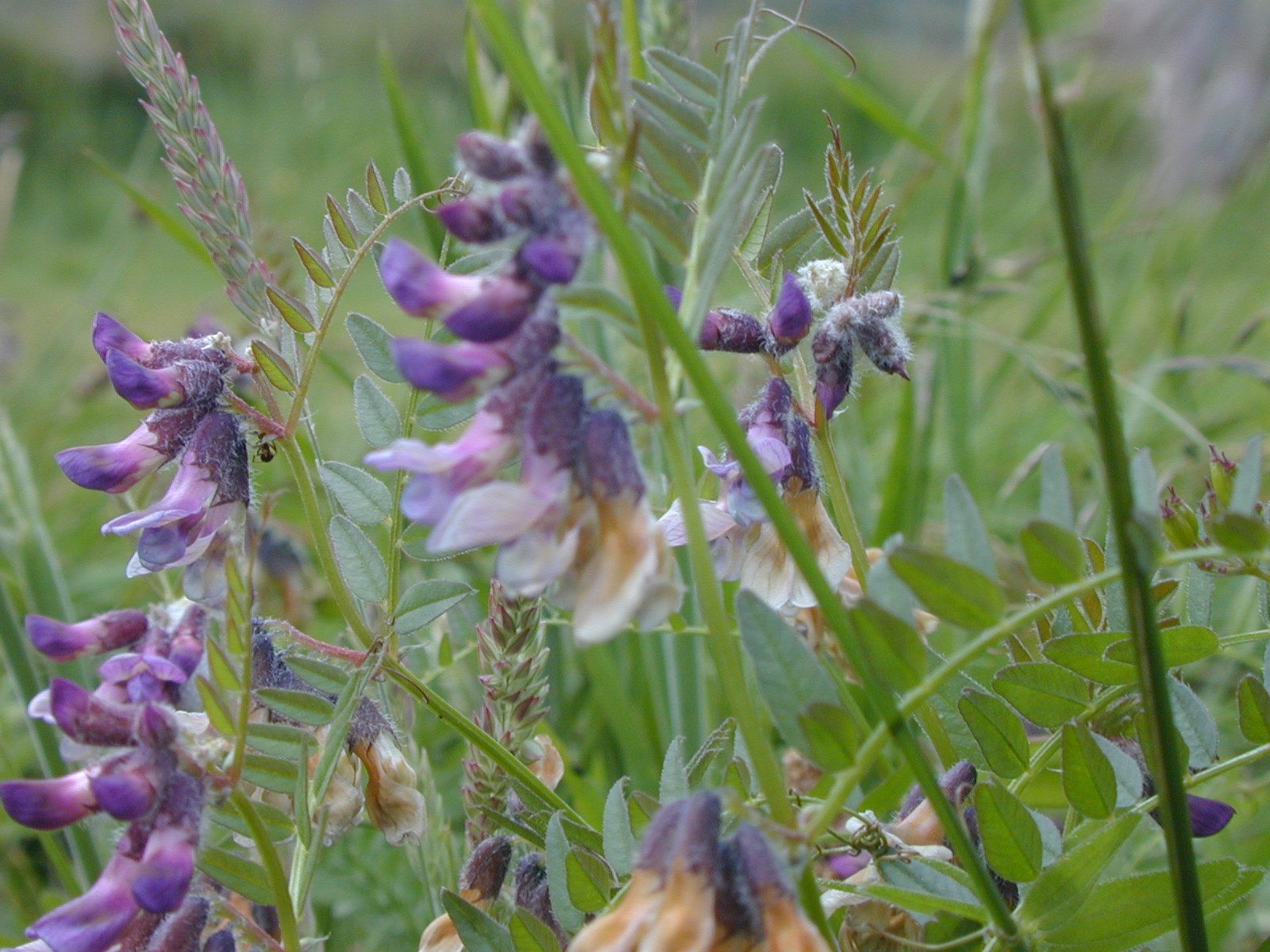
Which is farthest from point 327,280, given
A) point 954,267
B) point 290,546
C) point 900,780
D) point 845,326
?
point 954,267

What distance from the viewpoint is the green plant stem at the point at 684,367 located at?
0.31m

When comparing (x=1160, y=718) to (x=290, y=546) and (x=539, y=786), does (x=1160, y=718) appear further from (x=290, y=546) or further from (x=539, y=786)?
(x=290, y=546)

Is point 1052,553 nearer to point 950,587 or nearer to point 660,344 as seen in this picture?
point 950,587

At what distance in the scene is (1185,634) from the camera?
17.6 inches

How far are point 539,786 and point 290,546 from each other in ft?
2.10

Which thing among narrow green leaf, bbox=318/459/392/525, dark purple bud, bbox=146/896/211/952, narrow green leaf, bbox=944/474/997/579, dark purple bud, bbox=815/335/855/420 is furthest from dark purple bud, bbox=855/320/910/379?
dark purple bud, bbox=146/896/211/952

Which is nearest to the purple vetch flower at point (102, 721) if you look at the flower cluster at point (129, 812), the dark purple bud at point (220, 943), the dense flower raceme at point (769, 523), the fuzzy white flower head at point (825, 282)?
the flower cluster at point (129, 812)

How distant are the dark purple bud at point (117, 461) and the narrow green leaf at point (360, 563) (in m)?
0.08

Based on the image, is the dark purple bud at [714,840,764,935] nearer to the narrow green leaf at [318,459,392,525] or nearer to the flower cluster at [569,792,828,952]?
the flower cluster at [569,792,828,952]

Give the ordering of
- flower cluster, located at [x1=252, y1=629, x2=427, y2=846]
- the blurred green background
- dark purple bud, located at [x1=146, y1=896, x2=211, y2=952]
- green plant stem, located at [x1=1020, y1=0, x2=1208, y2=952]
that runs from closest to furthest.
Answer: green plant stem, located at [x1=1020, y1=0, x2=1208, y2=952] → dark purple bud, located at [x1=146, y1=896, x2=211, y2=952] → flower cluster, located at [x1=252, y1=629, x2=427, y2=846] → the blurred green background

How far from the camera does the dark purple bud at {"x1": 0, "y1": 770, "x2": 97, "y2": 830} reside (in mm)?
378

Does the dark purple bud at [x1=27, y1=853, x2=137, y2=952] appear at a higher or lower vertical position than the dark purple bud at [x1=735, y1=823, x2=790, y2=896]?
higher

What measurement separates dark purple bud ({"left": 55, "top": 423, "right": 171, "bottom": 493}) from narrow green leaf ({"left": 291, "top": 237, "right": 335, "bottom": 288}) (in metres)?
0.10

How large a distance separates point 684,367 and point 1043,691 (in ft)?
0.74
